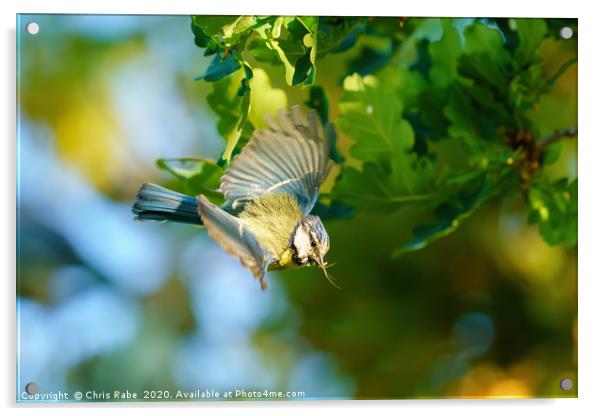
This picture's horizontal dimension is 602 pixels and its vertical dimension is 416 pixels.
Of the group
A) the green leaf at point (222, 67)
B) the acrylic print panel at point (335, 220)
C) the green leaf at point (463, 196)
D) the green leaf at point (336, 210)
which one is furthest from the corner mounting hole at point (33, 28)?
the green leaf at point (463, 196)

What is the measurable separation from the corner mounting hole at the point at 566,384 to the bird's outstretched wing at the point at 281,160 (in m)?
0.67

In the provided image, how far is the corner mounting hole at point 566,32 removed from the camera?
1.46 meters

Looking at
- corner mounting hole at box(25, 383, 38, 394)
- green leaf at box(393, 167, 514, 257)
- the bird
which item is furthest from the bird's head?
corner mounting hole at box(25, 383, 38, 394)

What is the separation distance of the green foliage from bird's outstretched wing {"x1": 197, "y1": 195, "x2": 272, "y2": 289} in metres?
0.23

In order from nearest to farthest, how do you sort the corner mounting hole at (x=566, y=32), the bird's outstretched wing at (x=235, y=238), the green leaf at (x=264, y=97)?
1. the bird's outstretched wing at (x=235, y=238)
2. the green leaf at (x=264, y=97)
3. the corner mounting hole at (x=566, y=32)

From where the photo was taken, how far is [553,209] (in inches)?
57.0

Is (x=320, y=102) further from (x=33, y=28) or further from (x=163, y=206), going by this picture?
(x=33, y=28)

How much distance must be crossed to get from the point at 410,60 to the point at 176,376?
0.70 meters

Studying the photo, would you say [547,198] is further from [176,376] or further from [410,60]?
[176,376]

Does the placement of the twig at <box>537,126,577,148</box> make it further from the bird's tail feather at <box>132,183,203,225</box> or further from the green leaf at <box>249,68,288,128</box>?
the bird's tail feather at <box>132,183,203,225</box>

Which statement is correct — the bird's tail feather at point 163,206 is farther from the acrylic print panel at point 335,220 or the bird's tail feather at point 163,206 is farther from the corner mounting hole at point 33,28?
the corner mounting hole at point 33,28

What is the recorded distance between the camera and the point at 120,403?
4.63 ft

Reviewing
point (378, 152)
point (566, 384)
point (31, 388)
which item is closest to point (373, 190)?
point (378, 152)

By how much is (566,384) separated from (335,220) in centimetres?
51
